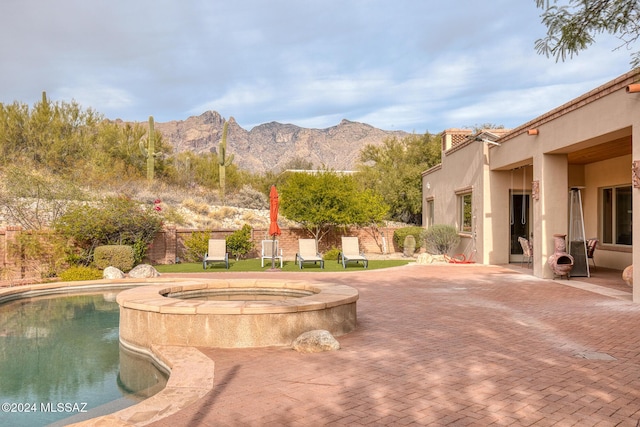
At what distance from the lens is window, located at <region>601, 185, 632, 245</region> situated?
14117mm

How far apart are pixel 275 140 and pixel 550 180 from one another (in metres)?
92.5

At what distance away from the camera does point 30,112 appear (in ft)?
91.7

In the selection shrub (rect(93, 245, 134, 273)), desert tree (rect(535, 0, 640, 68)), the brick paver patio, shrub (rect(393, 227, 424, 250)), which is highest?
desert tree (rect(535, 0, 640, 68))

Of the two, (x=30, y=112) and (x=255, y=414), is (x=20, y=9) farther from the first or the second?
(x=255, y=414)

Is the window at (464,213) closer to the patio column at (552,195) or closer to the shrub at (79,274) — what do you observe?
the patio column at (552,195)

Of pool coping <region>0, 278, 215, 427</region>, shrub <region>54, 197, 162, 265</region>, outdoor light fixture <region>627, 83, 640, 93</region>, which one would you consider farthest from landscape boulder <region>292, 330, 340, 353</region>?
shrub <region>54, 197, 162, 265</region>

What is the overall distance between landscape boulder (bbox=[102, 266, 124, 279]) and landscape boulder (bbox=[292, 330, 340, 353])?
960cm

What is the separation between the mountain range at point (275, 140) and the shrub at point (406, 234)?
65181 mm

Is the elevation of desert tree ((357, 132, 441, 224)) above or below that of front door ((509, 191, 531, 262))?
above

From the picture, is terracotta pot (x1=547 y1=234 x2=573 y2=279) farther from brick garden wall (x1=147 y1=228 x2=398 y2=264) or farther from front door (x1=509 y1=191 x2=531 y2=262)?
brick garden wall (x1=147 y1=228 x2=398 y2=264)

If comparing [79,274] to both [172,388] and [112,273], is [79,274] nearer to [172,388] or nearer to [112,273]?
[112,273]

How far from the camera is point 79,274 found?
44.2 feet

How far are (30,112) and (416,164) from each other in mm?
24303

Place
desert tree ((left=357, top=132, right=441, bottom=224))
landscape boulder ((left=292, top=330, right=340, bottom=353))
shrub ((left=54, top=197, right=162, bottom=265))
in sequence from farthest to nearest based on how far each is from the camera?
desert tree ((left=357, top=132, right=441, bottom=224)) < shrub ((left=54, top=197, right=162, bottom=265)) < landscape boulder ((left=292, top=330, right=340, bottom=353))
